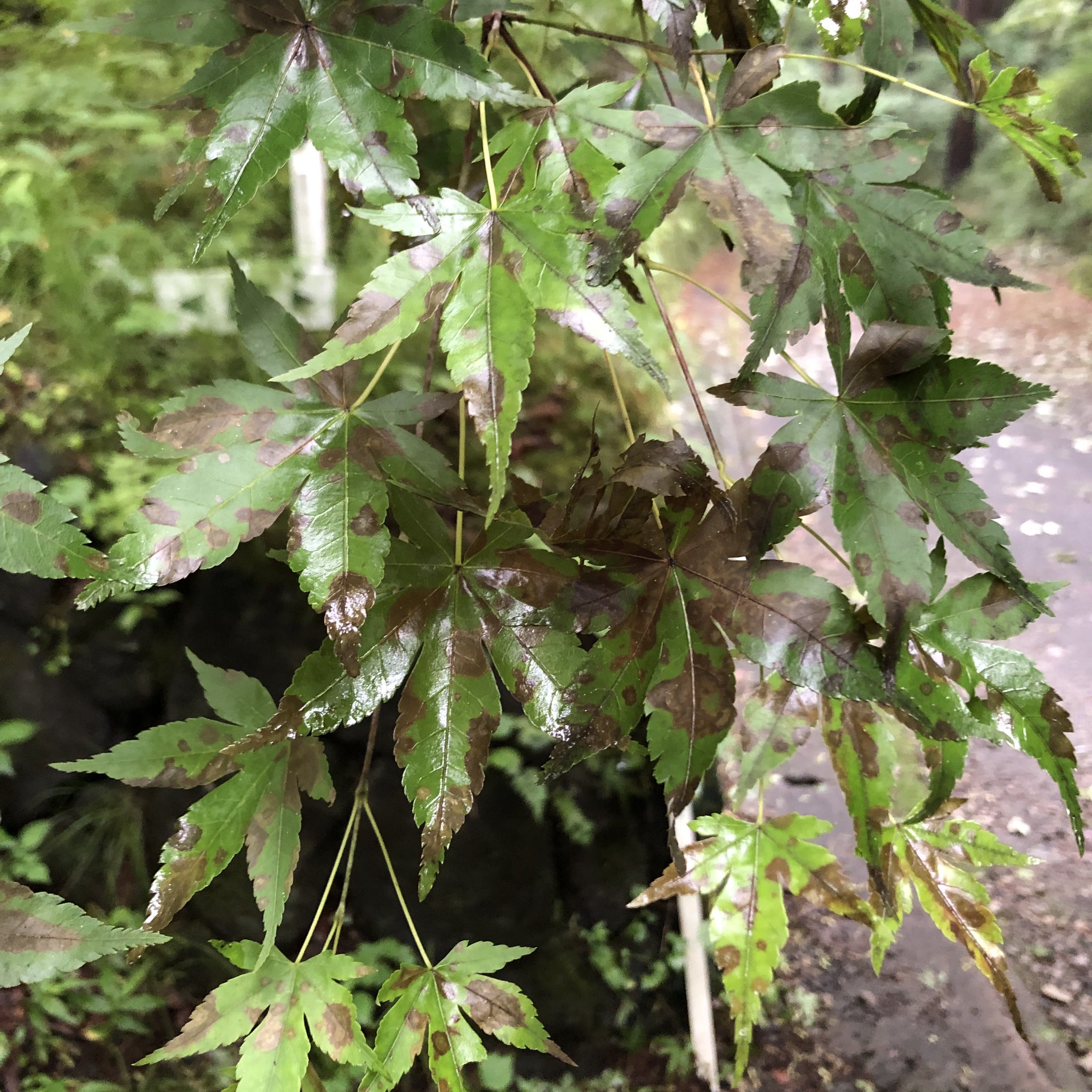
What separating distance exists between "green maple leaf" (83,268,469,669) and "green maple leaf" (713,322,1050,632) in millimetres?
193

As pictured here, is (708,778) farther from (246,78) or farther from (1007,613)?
(246,78)

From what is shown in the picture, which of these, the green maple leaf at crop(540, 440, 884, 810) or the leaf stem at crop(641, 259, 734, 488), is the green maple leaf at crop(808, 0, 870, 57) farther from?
the green maple leaf at crop(540, 440, 884, 810)

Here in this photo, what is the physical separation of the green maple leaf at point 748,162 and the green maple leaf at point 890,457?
8cm

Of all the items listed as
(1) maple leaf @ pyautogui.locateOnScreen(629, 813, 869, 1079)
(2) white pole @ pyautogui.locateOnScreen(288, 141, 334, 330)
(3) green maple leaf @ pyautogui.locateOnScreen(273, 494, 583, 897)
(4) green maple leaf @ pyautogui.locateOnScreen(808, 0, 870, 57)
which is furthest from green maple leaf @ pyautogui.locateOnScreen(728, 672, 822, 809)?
(2) white pole @ pyautogui.locateOnScreen(288, 141, 334, 330)

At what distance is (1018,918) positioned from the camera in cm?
110

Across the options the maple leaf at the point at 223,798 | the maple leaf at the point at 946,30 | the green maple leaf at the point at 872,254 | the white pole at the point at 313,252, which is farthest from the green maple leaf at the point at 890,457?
the white pole at the point at 313,252

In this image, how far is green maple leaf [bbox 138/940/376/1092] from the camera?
1.66 feet

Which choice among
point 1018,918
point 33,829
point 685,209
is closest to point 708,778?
point 1018,918

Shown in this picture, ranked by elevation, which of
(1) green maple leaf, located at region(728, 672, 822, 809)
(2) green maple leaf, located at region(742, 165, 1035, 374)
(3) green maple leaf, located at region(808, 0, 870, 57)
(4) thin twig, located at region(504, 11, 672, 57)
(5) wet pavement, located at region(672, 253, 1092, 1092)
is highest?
(4) thin twig, located at region(504, 11, 672, 57)

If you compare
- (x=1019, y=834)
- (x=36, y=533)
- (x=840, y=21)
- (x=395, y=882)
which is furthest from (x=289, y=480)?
(x=1019, y=834)

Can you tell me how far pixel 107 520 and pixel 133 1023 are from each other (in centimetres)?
97

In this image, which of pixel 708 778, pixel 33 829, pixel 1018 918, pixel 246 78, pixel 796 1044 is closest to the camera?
pixel 246 78

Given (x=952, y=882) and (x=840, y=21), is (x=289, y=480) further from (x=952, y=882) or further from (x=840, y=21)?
(x=952, y=882)

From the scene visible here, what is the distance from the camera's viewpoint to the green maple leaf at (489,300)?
13.4 inches
